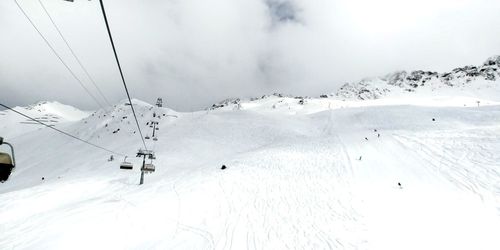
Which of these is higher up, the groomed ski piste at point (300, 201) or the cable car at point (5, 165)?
the cable car at point (5, 165)

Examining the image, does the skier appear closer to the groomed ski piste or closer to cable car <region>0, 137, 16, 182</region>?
cable car <region>0, 137, 16, 182</region>

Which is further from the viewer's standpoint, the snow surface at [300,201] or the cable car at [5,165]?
the snow surface at [300,201]

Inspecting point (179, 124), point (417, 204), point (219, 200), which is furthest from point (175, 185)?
point (179, 124)

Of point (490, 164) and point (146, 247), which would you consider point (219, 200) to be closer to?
point (146, 247)

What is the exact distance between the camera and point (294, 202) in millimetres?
20969

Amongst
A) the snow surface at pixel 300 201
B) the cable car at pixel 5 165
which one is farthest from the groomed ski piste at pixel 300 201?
the cable car at pixel 5 165

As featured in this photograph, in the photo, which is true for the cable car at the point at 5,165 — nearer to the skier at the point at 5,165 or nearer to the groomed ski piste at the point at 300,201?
the skier at the point at 5,165

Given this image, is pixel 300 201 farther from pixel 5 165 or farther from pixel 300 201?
pixel 5 165

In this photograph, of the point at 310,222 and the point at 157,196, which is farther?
the point at 157,196

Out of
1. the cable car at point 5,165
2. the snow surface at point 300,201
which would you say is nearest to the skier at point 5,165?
the cable car at point 5,165

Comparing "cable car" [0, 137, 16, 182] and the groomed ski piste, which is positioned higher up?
"cable car" [0, 137, 16, 182]

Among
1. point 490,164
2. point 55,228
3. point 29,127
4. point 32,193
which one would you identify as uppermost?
point 490,164

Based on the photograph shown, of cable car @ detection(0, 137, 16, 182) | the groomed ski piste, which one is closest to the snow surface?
the groomed ski piste

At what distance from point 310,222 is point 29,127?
217 metres
